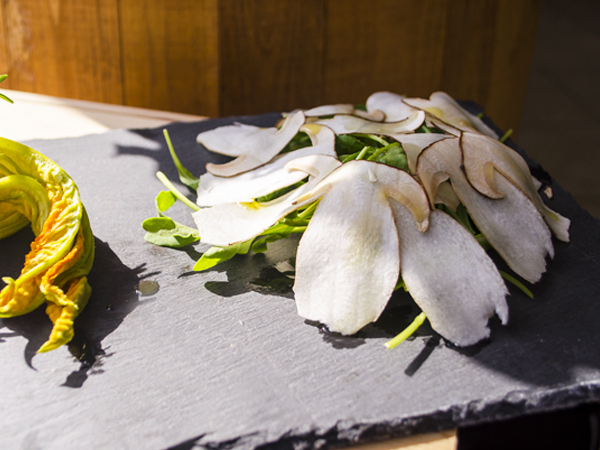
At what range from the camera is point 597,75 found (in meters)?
2.77

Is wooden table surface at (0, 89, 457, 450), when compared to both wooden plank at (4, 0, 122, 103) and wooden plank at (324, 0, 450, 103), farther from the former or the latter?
wooden plank at (324, 0, 450, 103)

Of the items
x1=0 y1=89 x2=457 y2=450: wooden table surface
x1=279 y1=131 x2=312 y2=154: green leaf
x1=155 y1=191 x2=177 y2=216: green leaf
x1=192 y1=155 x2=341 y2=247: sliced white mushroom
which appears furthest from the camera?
x1=0 y1=89 x2=457 y2=450: wooden table surface

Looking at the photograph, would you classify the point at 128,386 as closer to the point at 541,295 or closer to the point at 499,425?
the point at 499,425

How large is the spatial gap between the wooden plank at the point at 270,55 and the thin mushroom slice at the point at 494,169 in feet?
3.21

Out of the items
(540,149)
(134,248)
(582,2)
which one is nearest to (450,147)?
(134,248)

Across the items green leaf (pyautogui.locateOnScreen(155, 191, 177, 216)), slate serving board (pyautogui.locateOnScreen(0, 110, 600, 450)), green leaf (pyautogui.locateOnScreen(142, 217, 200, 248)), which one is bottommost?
slate serving board (pyautogui.locateOnScreen(0, 110, 600, 450))

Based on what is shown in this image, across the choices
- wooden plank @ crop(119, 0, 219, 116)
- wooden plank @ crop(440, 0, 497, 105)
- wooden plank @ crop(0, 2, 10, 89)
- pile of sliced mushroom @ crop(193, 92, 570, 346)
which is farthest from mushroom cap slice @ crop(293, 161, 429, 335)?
Answer: wooden plank @ crop(0, 2, 10, 89)

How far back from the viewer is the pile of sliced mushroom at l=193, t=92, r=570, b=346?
1.84 feet

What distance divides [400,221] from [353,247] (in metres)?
0.07

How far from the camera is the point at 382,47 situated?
1.62m

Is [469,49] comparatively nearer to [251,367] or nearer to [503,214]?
[503,214]

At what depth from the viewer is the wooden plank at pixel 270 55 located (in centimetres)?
154

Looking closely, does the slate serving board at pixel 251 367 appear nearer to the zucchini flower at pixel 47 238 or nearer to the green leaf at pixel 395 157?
the zucchini flower at pixel 47 238

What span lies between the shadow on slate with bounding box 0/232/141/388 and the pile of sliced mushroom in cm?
11
